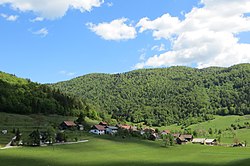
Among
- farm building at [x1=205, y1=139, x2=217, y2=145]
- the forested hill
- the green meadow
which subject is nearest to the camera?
the green meadow

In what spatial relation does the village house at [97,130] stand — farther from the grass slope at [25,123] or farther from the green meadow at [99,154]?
the green meadow at [99,154]

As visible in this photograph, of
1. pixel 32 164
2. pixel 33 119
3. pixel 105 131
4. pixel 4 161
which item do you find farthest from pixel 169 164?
pixel 33 119

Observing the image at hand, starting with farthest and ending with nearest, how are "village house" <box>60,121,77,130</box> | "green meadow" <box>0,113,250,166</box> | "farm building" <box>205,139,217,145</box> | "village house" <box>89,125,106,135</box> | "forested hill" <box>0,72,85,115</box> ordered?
"farm building" <box>205,139,217,145</box>, "forested hill" <box>0,72,85,115</box>, "village house" <box>89,125,106,135</box>, "village house" <box>60,121,77,130</box>, "green meadow" <box>0,113,250,166</box>

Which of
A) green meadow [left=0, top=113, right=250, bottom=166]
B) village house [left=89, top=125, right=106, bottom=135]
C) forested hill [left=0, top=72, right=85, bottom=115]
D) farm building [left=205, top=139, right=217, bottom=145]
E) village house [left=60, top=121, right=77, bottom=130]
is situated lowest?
farm building [left=205, top=139, right=217, bottom=145]

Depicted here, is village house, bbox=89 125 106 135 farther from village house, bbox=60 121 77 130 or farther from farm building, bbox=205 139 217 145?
farm building, bbox=205 139 217 145

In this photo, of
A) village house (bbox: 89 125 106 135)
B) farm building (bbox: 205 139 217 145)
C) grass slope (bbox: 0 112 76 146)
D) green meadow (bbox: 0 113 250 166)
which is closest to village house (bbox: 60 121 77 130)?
grass slope (bbox: 0 112 76 146)

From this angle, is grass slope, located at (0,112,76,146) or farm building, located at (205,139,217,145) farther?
farm building, located at (205,139,217,145)

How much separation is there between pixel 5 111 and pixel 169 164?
122 m

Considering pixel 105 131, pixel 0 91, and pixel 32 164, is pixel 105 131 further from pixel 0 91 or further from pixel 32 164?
pixel 32 164

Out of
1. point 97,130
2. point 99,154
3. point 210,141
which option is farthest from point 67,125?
point 210,141

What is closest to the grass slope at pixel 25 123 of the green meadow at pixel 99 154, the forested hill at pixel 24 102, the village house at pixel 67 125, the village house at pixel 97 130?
the green meadow at pixel 99 154

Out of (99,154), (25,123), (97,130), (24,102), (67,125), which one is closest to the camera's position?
(99,154)

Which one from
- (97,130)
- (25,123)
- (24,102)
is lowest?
(97,130)

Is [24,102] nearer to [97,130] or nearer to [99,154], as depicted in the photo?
[97,130]
